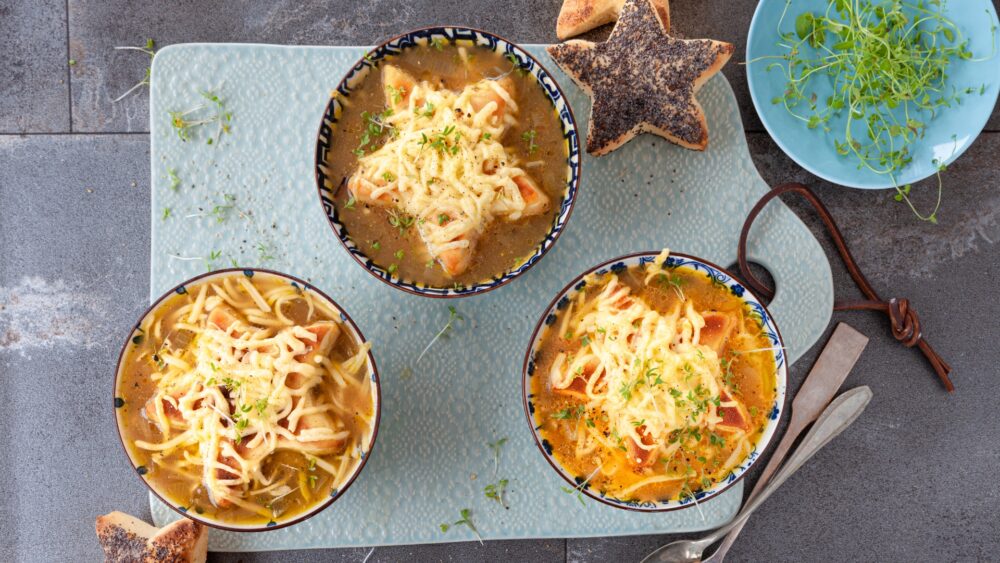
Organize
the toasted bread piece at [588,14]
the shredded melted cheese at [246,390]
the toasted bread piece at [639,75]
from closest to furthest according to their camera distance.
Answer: the shredded melted cheese at [246,390], the toasted bread piece at [639,75], the toasted bread piece at [588,14]

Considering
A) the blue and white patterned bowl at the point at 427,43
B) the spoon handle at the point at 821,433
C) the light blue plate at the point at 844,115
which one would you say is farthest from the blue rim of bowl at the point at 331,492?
the light blue plate at the point at 844,115

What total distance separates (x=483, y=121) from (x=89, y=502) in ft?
8.02

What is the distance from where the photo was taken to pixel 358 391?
8.26 ft

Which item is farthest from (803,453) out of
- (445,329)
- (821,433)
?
(445,329)

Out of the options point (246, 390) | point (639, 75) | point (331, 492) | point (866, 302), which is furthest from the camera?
point (866, 302)

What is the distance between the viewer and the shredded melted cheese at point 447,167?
7.72 feet

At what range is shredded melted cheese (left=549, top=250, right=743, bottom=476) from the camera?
2334mm

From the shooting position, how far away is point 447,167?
2336mm

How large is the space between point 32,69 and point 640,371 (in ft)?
9.64

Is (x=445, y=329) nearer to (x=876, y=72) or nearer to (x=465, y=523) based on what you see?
(x=465, y=523)

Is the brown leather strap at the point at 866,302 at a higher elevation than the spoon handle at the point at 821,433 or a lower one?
higher

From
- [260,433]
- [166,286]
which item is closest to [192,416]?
[260,433]

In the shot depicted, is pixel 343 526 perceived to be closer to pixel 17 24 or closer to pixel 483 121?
pixel 483 121

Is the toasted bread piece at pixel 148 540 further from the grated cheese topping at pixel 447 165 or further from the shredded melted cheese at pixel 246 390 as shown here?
the grated cheese topping at pixel 447 165
